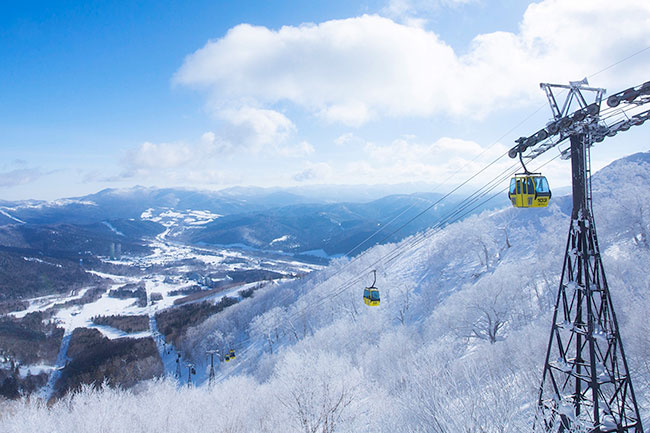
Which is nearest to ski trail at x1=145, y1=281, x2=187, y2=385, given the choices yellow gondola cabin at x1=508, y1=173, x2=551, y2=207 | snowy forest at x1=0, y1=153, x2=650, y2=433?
snowy forest at x1=0, y1=153, x2=650, y2=433

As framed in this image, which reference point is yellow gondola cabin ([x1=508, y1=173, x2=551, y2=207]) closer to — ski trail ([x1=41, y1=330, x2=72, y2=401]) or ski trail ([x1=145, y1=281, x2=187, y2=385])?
ski trail ([x1=145, y1=281, x2=187, y2=385])

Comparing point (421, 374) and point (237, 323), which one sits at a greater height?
point (421, 374)

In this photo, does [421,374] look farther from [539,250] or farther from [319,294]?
[319,294]

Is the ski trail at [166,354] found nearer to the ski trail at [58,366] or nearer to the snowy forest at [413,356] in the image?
the snowy forest at [413,356]

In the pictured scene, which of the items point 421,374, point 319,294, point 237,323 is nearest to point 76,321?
point 237,323

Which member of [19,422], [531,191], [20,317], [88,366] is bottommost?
[88,366]

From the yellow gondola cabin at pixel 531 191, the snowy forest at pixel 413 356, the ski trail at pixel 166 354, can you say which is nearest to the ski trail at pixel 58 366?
the ski trail at pixel 166 354
